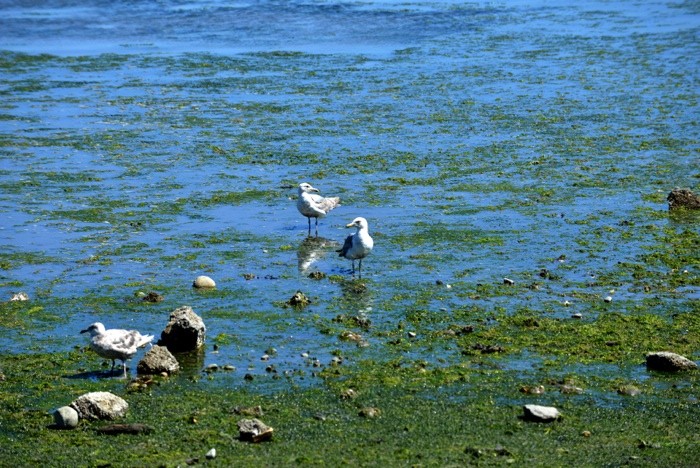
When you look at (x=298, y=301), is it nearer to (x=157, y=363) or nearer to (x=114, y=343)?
(x=157, y=363)

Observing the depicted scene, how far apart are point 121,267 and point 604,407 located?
8272 millimetres

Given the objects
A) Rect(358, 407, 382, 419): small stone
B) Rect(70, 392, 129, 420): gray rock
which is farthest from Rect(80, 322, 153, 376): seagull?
Rect(358, 407, 382, 419): small stone

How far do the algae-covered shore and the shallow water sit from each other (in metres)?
0.08

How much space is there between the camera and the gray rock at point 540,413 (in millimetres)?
11305

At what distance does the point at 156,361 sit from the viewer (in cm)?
1291

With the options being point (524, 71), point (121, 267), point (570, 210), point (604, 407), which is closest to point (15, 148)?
point (121, 267)

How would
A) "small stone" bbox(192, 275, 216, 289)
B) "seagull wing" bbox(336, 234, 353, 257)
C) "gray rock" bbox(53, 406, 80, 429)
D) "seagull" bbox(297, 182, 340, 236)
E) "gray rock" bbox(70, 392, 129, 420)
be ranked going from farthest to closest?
"seagull" bbox(297, 182, 340, 236), "seagull wing" bbox(336, 234, 353, 257), "small stone" bbox(192, 275, 216, 289), "gray rock" bbox(70, 392, 129, 420), "gray rock" bbox(53, 406, 80, 429)

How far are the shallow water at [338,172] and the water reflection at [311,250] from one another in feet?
0.25

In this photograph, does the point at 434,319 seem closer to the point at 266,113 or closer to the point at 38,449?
the point at 38,449

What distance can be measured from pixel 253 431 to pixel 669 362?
493 cm

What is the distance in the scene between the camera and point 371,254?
17.6 m

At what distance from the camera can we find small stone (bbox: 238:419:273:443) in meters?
11.0

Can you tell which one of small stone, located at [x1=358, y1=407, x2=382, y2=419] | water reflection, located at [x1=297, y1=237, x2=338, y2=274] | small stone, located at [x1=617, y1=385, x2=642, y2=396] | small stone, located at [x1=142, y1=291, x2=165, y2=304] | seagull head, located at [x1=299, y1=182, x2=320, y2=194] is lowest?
water reflection, located at [x1=297, y1=237, x2=338, y2=274]

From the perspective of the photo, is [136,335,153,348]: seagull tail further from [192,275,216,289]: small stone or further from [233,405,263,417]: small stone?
[192,275,216,289]: small stone
